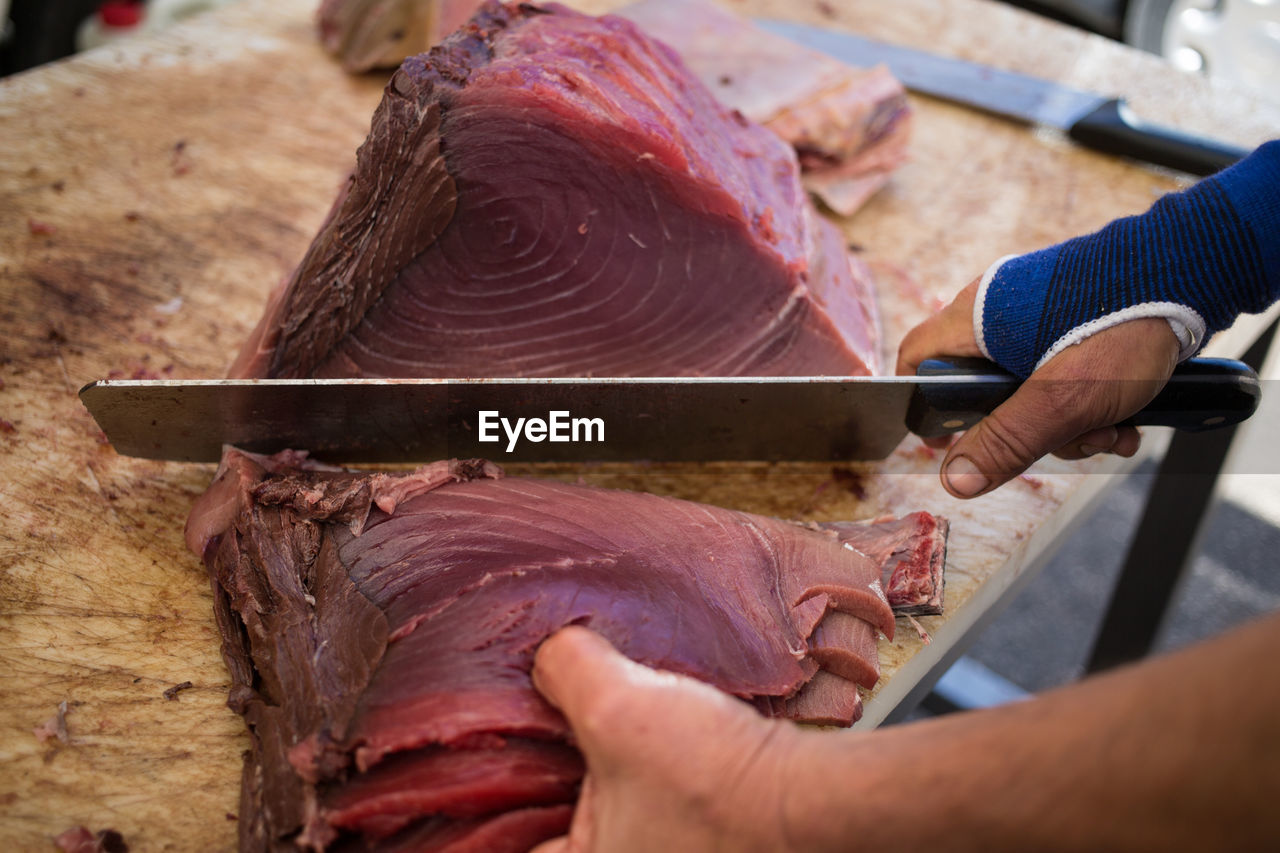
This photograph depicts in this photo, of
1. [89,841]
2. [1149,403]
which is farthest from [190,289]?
[1149,403]

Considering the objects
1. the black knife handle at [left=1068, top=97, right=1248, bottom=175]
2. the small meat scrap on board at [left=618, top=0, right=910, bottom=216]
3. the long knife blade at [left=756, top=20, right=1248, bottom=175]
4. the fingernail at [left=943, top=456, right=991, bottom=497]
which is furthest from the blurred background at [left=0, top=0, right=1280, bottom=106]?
the fingernail at [left=943, top=456, right=991, bottom=497]

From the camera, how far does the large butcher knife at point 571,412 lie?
254 cm

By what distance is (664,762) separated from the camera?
1.67m

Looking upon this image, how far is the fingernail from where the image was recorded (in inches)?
102

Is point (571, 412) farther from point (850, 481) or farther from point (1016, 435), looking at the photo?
point (1016, 435)

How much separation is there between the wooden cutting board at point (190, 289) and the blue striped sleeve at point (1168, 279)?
22.6 inches

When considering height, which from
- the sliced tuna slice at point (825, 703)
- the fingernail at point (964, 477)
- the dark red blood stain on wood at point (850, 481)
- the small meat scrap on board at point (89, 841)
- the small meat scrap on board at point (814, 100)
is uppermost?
the small meat scrap on board at point (814, 100)

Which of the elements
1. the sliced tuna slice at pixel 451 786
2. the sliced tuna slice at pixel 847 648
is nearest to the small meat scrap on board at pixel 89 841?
the sliced tuna slice at pixel 451 786

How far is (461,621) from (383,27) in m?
3.19

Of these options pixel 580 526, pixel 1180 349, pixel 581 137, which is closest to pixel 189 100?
pixel 581 137

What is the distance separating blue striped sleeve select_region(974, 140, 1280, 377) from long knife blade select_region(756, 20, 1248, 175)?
4.27 ft

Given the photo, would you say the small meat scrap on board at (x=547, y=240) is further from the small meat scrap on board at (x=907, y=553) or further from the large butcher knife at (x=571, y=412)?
the small meat scrap on board at (x=907, y=553)

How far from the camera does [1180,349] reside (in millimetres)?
2588

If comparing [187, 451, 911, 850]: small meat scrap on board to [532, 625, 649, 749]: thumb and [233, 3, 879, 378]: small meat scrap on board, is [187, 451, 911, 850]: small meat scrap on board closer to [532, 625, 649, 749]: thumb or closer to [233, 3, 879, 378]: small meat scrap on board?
[532, 625, 649, 749]: thumb
